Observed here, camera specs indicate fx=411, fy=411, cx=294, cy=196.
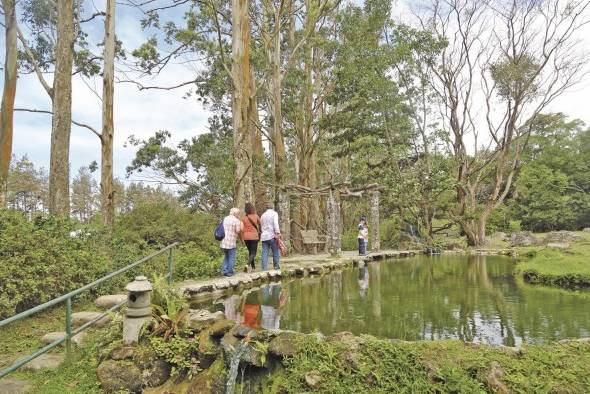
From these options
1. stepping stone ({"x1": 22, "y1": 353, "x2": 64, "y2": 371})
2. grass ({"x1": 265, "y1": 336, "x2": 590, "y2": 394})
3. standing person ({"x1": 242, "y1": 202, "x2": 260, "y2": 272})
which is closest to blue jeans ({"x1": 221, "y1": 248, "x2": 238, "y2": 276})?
standing person ({"x1": 242, "y1": 202, "x2": 260, "y2": 272})

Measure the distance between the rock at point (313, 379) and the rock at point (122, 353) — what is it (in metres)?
1.97

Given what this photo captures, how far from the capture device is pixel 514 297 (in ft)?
25.0

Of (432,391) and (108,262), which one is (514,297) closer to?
(432,391)

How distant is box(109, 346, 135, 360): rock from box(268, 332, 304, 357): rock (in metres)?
1.54

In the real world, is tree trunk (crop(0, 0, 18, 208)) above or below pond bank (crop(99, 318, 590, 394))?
above

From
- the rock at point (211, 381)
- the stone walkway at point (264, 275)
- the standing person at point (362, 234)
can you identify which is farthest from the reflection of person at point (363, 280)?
the rock at point (211, 381)

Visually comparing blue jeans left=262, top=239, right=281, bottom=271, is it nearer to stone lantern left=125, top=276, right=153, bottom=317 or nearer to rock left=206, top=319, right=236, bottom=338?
rock left=206, top=319, right=236, bottom=338

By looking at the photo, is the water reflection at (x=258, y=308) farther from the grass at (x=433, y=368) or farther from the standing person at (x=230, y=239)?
the grass at (x=433, y=368)

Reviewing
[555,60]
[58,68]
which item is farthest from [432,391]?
[555,60]

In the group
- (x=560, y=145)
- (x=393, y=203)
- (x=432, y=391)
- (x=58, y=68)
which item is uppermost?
(x=560, y=145)

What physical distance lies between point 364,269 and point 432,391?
8.13 meters

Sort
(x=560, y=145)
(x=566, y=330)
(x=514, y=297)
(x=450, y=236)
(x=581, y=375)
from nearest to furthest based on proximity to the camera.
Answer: (x=581, y=375) < (x=566, y=330) < (x=514, y=297) < (x=450, y=236) < (x=560, y=145)

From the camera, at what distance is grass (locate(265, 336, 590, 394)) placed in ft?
12.6

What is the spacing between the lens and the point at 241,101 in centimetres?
1134
